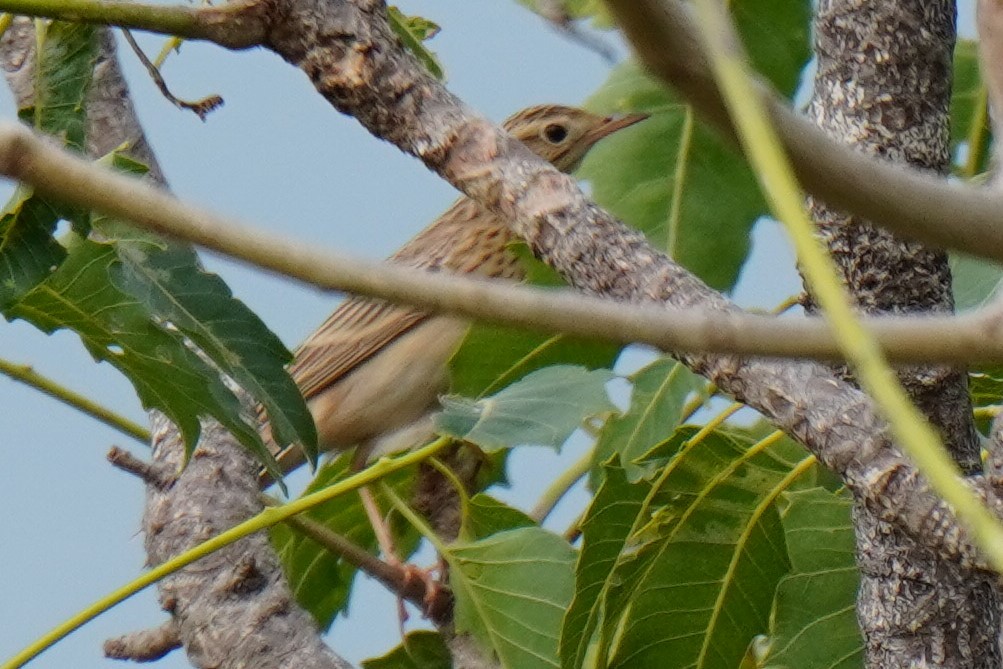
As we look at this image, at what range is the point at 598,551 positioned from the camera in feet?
6.03

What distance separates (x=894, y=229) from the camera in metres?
0.62

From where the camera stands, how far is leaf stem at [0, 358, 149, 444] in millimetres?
2049

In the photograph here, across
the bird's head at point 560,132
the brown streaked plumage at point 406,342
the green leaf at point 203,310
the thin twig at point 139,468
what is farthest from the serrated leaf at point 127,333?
the bird's head at point 560,132

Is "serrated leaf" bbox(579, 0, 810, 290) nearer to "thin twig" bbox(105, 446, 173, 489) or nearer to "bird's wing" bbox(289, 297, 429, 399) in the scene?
"thin twig" bbox(105, 446, 173, 489)

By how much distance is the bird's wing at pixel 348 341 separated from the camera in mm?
4469

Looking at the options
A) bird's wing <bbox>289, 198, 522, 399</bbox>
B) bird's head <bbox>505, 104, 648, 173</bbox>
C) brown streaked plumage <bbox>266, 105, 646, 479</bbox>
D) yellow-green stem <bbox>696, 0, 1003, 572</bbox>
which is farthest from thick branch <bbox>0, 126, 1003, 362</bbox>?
bird's head <bbox>505, 104, 648, 173</bbox>

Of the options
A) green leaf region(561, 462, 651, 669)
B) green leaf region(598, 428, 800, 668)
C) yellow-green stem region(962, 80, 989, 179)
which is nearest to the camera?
green leaf region(561, 462, 651, 669)

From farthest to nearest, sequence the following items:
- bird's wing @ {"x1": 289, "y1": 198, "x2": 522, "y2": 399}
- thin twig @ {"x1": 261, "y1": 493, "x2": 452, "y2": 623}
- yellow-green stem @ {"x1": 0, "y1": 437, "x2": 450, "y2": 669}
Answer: bird's wing @ {"x1": 289, "y1": 198, "x2": 522, "y2": 399}, thin twig @ {"x1": 261, "y1": 493, "x2": 452, "y2": 623}, yellow-green stem @ {"x1": 0, "y1": 437, "x2": 450, "y2": 669}

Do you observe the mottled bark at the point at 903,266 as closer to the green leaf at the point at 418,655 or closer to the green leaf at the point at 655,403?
the green leaf at the point at 655,403

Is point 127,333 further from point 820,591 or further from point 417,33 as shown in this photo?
point 417,33

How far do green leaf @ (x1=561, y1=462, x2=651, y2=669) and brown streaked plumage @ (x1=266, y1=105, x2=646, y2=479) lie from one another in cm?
226


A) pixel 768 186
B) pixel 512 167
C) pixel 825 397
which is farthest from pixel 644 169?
pixel 768 186

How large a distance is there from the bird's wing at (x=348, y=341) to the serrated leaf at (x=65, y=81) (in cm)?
283

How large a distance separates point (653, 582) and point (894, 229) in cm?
142
